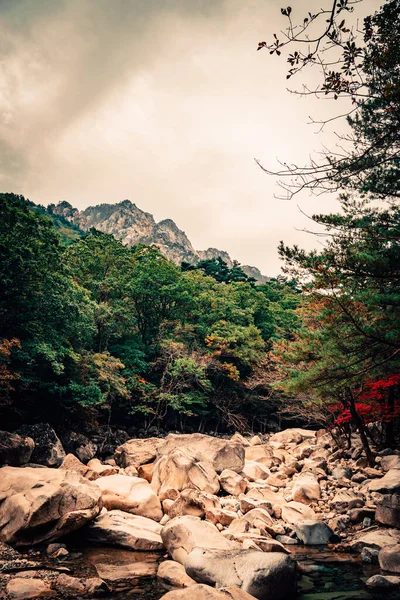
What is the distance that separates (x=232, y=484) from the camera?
10844 mm

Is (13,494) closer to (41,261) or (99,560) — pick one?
(99,560)

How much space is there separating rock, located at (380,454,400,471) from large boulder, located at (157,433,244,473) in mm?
4942

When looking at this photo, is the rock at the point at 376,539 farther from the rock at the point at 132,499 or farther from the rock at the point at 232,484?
the rock at the point at 132,499

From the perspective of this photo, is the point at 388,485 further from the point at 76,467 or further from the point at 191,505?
the point at 76,467

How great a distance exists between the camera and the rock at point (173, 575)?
5.45m

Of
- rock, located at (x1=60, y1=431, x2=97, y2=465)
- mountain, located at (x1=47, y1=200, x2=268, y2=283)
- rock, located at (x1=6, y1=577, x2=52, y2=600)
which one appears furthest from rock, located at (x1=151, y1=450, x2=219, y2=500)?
mountain, located at (x1=47, y1=200, x2=268, y2=283)

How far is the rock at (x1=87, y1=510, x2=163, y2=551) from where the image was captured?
23.3 ft

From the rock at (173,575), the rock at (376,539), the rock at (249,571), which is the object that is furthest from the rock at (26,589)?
the rock at (376,539)

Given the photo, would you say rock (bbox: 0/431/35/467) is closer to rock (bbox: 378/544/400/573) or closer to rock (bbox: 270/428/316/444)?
rock (bbox: 378/544/400/573)

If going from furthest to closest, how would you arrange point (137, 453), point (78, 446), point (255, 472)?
point (78, 446)
point (137, 453)
point (255, 472)

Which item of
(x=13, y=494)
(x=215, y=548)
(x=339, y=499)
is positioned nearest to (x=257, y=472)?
(x=339, y=499)

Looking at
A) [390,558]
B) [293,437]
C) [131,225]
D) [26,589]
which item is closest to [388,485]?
[390,558]

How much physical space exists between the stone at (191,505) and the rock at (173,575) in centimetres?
237

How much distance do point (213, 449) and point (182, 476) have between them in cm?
329
